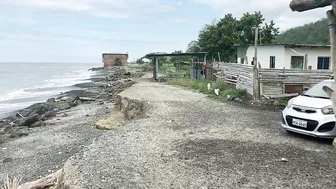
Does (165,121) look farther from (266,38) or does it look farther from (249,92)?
(266,38)

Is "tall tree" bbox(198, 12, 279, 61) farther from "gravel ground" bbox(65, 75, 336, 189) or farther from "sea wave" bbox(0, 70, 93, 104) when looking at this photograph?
"gravel ground" bbox(65, 75, 336, 189)

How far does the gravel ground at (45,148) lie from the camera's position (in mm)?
8273

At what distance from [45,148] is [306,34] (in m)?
43.0

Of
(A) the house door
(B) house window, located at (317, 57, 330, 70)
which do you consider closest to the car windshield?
(A) the house door

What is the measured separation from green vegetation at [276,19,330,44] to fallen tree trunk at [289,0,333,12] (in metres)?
38.8

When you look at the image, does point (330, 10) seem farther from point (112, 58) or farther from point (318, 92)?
point (112, 58)

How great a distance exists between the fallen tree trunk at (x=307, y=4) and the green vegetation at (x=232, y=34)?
90.4 ft

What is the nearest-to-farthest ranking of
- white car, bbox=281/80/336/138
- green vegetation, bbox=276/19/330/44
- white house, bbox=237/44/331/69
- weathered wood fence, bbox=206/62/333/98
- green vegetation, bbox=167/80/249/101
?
white car, bbox=281/80/336/138 → weathered wood fence, bbox=206/62/333/98 → green vegetation, bbox=167/80/249/101 → white house, bbox=237/44/331/69 → green vegetation, bbox=276/19/330/44

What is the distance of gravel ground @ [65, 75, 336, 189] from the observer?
5.07m

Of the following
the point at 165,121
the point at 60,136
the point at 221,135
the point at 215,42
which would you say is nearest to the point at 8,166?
the point at 60,136

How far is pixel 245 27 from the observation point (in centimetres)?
3106

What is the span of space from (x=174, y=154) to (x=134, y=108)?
7.67 m

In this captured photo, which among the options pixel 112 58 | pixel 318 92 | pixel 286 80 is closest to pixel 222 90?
pixel 286 80

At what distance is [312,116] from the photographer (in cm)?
730
